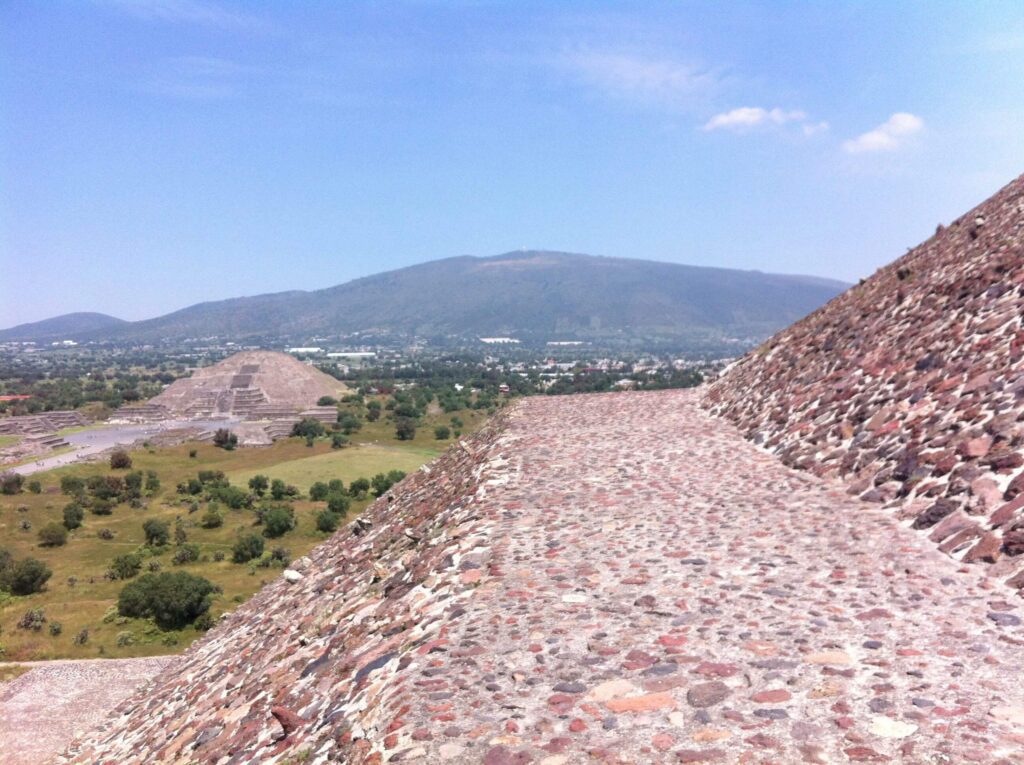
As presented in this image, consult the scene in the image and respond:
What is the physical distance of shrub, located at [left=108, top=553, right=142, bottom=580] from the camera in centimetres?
4131

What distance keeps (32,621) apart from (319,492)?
31183 mm

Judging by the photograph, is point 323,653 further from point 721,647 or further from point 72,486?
point 72,486

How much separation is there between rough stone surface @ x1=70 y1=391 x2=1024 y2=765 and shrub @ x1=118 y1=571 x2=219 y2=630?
1009 inches

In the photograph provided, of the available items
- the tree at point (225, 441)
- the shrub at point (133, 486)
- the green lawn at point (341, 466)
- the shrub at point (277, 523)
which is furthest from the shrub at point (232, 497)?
the tree at point (225, 441)

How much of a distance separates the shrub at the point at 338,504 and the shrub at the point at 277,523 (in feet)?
11.4

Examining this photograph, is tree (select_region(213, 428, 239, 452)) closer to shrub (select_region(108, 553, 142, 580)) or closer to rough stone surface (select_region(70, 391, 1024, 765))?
shrub (select_region(108, 553, 142, 580))

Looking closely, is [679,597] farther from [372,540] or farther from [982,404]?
[372,540]

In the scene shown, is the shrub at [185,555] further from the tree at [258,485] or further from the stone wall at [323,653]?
the stone wall at [323,653]

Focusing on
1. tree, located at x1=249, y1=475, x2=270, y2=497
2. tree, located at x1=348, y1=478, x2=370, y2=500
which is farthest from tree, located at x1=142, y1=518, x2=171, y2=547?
tree, located at x1=348, y1=478, x2=370, y2=500

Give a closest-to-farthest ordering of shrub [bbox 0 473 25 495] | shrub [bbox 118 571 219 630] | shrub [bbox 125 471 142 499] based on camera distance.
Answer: shrub [bbox 118 571 219 630]
shrub [bbox 0 473 25 495]
shrub [bbox 125 471 142 499]

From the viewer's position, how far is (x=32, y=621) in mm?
32062

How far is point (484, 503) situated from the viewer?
30.5ft

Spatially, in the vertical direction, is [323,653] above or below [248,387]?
above

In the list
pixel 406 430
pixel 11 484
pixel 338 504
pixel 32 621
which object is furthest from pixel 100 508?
pixel 406 430
